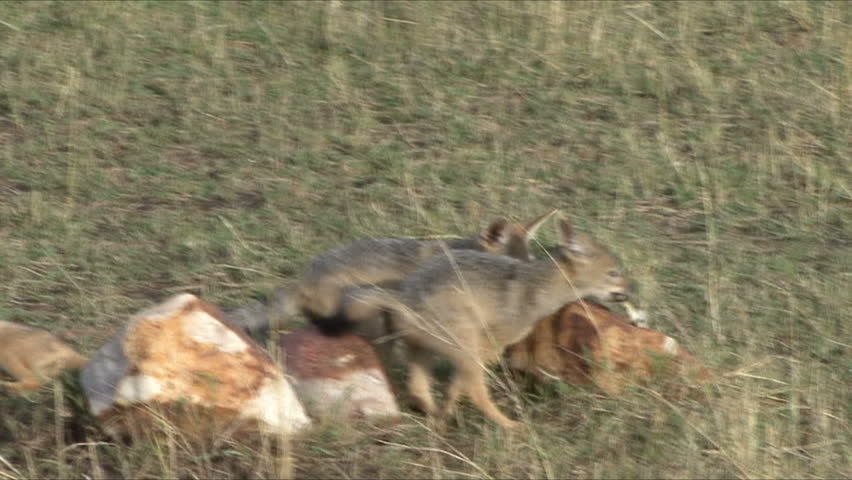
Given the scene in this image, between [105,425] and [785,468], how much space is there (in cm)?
219

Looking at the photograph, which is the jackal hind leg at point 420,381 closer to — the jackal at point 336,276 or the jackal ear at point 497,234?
the jackal at point 336,276

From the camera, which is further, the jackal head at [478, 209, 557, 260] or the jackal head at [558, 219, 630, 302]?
the jackal head at [478, 209, 557, 260]

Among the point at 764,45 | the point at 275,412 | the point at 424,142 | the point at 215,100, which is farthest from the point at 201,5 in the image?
the point at 275,412

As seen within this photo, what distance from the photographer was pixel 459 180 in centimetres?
772

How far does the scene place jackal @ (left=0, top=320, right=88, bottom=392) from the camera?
17.8 feet

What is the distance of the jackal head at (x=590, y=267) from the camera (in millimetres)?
5879

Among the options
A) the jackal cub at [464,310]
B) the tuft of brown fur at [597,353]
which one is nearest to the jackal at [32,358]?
the jackal cub at [464,310]

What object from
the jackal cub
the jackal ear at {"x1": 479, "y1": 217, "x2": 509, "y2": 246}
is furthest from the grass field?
the jackal ear at {"x1": 479, "y1": 217, "x2": 509, "y2": 246}

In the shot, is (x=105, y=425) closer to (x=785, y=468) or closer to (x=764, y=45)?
(x=785, y=468)

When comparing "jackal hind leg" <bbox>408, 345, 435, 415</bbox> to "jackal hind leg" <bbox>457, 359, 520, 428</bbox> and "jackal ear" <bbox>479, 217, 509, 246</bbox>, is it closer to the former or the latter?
"jackal hind leg" <bbox>457, 359, 520, 428</bbox>

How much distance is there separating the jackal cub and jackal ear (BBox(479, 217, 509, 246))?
0.61m

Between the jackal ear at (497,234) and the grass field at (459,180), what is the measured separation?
0.63 meters

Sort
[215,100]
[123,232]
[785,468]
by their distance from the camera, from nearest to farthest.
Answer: [785,468] < [123,232] < [215,100]

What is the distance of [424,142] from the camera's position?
815cm
